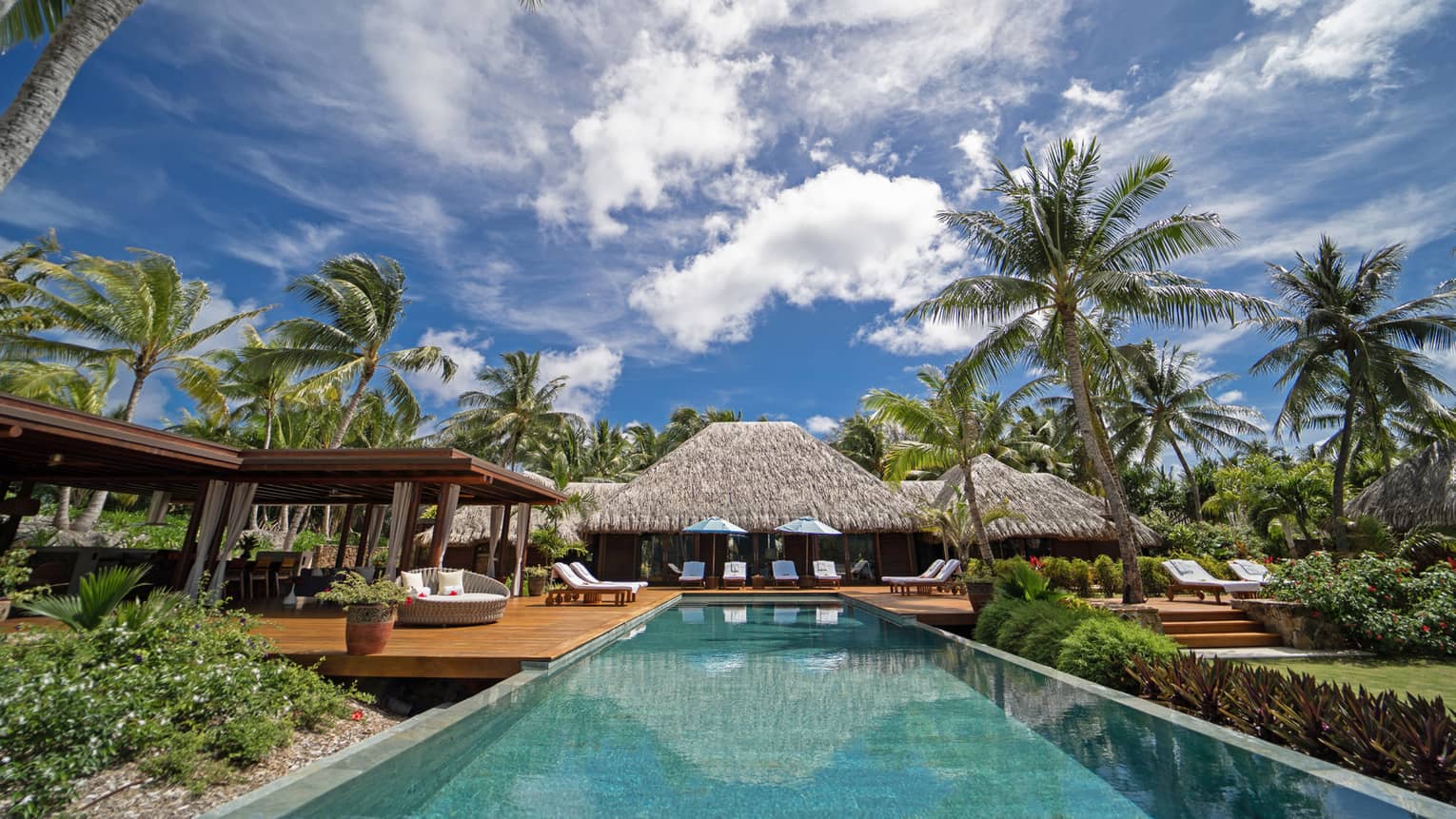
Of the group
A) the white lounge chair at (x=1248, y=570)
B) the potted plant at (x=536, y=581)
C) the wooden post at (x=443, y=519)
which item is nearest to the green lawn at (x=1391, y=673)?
the white lounge chair at (x=1248, y=570)

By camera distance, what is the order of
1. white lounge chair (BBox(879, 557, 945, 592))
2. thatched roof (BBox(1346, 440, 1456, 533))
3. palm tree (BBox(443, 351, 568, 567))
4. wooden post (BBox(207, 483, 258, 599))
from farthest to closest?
palm tree (BBox(443, 351, 568, 567)) < white lounge chair (BBox(879, 557, 945, 592)) < thatched roof (BBox(1346, 440, 1456, 533)) < wooden post (BBox(207, 483, 258, 599))

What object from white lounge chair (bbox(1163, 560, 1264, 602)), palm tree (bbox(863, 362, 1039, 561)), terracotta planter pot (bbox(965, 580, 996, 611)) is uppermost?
palm tree (bbox(863, 362, 1039, 561))

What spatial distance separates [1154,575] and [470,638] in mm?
12495

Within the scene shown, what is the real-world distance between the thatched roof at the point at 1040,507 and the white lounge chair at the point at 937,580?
3097 mm

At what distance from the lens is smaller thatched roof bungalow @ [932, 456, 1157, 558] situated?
57.7 ft

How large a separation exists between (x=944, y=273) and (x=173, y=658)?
10360 mm

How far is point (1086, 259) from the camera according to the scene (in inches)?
348

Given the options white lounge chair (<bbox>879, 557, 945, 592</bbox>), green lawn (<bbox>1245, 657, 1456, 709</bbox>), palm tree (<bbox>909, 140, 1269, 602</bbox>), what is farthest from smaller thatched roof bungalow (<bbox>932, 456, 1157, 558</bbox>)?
green lawn (<bbox>1245, 657, 1456, 709</bbox>)

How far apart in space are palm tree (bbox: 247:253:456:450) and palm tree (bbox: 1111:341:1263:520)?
2312 centimetres

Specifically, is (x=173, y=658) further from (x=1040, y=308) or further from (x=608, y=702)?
(x=1040, y=308)

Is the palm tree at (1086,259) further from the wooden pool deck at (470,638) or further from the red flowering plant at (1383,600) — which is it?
the wooden pool deck at (470,638)

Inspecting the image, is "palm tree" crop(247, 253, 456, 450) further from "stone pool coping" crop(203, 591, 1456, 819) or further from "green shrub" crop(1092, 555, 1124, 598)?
"green shrub" crop(1092, 555, 1124, 598)

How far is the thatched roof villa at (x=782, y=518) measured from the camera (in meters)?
17.8

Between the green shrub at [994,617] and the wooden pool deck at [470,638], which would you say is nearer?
the wooden pool deck at [470,638]
